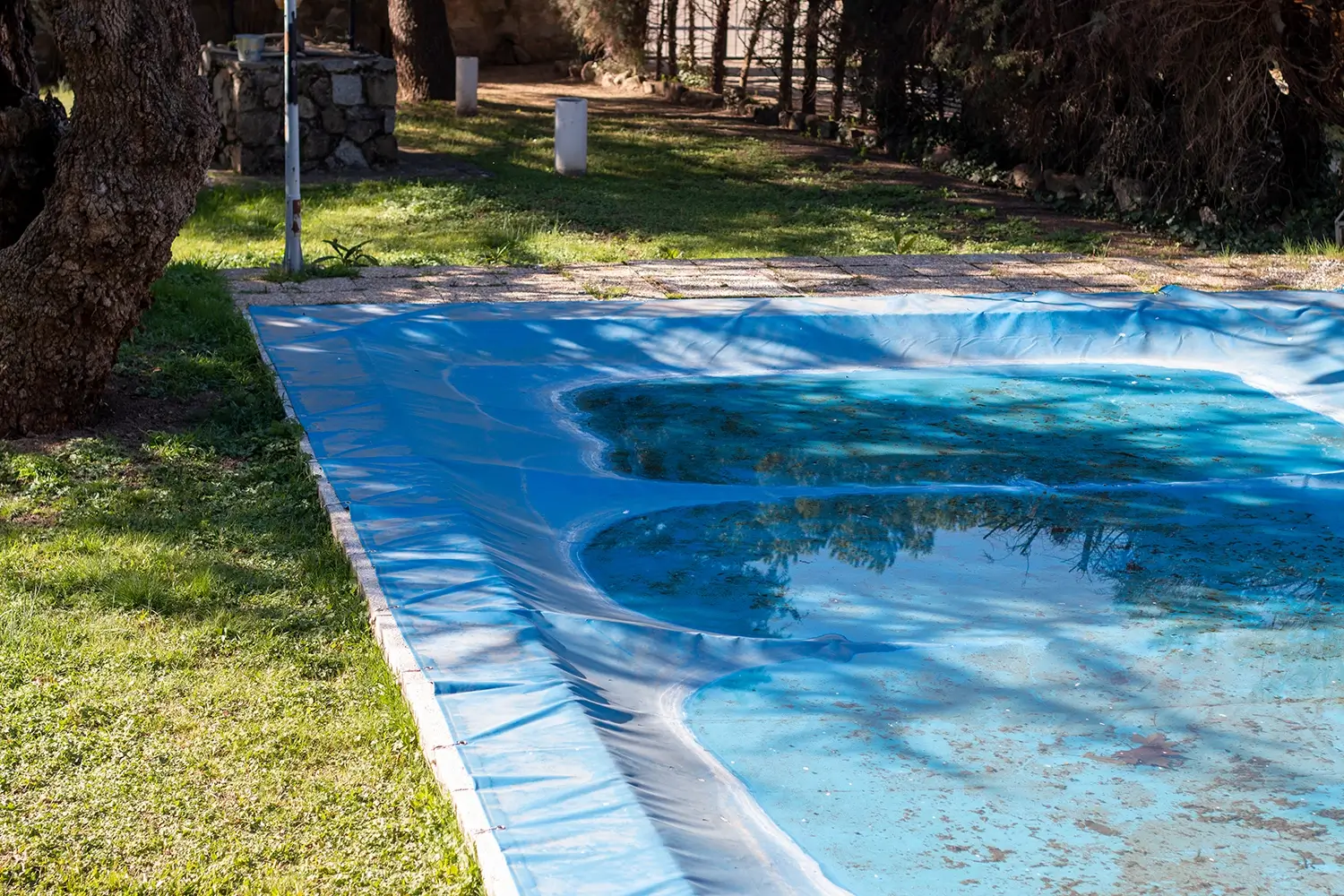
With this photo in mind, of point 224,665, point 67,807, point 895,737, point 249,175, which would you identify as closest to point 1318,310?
point 895,737

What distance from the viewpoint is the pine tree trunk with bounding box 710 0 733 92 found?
692 inches

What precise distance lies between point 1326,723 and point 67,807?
12.1 feet

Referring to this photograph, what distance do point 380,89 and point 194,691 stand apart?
1011cm

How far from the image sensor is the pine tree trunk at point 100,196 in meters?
5.71

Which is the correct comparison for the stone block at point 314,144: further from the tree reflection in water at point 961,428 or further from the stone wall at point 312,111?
the tree reflection in water at point 961,428

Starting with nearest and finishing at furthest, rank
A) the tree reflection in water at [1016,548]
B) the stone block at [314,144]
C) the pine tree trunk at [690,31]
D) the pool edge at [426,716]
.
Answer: the pool edge at [426,716] → the tree reflection in water at [1016,548] → the stone block at [314,144] → the pine tree trunk at [690,31]

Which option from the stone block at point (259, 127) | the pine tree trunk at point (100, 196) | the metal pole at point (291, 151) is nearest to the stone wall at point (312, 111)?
the stone block at point (259, 127)

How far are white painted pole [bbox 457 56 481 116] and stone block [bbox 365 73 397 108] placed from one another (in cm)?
335

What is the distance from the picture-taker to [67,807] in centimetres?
350

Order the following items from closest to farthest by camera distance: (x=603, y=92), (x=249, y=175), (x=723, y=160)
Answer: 1. (x=249, y=175)
2. (x=723, y=160)
3. (x=603, y=92)

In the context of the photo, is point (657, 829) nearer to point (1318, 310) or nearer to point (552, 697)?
point (552, 697)

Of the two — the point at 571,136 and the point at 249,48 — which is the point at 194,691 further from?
the point at 249,48

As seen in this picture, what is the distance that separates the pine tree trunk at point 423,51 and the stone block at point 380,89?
164 inches

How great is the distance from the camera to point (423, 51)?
17.7 m
